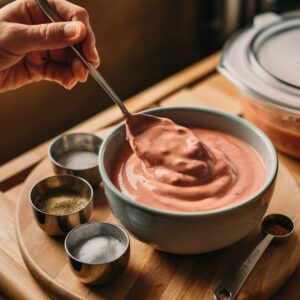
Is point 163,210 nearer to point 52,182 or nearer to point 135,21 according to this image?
point 52,182

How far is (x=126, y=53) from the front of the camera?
6.41 ft

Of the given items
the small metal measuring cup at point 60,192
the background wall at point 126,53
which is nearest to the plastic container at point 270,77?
the small metal measuring cup at point 60,192

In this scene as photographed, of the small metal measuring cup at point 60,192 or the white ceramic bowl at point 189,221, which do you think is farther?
the small metal measuring cup at point 60,192

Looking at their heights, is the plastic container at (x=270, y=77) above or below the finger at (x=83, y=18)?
below

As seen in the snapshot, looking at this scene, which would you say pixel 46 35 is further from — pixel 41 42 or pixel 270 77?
pixel 270 77

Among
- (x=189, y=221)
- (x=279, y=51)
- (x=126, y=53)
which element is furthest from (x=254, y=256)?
(x=126, y=53)

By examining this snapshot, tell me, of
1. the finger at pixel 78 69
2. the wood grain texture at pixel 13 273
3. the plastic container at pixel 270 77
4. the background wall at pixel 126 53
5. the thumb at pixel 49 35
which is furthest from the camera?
the background wall at pixel 126 53

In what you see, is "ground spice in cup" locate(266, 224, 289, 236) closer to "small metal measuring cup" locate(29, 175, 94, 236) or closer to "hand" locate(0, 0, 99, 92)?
"small metal measuring cup" locate(29, 175, 94, 236)

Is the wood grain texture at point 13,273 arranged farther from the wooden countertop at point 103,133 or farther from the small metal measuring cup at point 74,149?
the small metal measuring cup at point 74,149

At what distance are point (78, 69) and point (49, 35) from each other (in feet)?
0.72

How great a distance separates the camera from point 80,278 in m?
0.78

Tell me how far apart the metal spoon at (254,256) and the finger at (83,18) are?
0.52m

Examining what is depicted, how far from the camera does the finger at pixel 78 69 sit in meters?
1.19

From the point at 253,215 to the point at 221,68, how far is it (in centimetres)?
49
